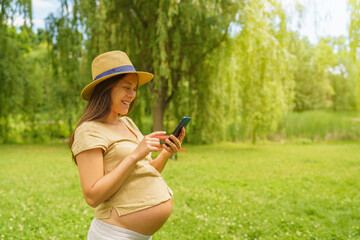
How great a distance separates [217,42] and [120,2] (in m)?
3.60

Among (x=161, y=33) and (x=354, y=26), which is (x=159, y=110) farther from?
(x=354, y=26)

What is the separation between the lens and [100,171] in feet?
5.98

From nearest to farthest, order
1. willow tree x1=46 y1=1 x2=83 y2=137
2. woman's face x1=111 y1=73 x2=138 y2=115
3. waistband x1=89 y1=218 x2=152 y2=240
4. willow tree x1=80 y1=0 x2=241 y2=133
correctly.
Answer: waistband x1=89 y1=218 x2=152 y2=240, woman's face x1=111 y1=73 x2=138 y2=115, willow tree x1=80 y1=0 x2=241 y2=133, willow tree x1=46 y1=1 x2=83 y2=137

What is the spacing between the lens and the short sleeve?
5.91 ft

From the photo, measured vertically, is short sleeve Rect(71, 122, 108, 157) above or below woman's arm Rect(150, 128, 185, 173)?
above

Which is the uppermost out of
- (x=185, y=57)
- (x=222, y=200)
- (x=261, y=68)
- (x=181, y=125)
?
(x=185, y=57)

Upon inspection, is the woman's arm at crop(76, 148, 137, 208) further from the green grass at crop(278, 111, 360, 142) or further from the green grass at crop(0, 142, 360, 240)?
the green grass at crop(278, 111, 360, 142)

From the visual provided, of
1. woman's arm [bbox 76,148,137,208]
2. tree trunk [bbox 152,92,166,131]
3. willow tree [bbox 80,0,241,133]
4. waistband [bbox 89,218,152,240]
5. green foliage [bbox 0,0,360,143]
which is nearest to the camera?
woman's arm [bbox 76,148,137,208]

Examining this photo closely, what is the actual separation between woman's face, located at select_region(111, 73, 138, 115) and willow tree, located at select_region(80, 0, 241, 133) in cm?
809

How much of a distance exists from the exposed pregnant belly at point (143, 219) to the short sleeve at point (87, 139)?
16.0 inches

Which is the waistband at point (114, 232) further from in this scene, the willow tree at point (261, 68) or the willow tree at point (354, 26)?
the willow tree at point (261, 68)

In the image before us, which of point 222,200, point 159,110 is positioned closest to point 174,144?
point 222,200

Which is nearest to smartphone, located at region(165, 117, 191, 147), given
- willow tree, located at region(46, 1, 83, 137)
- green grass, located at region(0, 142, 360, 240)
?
green grass, located at region(0, 142, 360, 240)

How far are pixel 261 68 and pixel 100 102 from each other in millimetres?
10950
